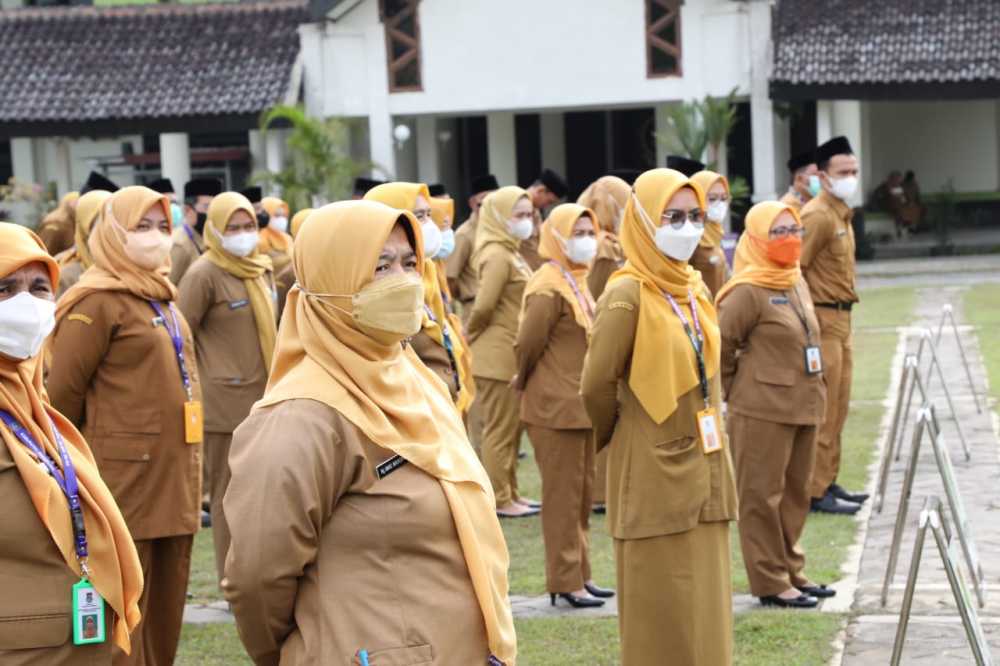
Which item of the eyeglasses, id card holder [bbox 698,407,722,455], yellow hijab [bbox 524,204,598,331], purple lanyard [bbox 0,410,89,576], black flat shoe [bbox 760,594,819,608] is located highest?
the eyeglasses

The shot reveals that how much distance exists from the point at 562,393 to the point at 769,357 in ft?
3.74

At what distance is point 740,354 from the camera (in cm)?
843

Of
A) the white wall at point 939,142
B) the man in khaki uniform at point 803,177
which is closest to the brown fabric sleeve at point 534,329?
the man in khaki uniform at point 803,177

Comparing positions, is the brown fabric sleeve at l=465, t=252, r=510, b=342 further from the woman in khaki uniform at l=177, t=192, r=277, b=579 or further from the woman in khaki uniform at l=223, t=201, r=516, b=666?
the woman in khaki uniform at l=223, t=201, r=516, b=666

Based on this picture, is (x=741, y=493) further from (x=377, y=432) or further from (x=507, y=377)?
(x=377, y=432)

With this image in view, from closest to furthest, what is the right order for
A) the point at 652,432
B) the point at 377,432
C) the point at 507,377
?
the point at 377,432 → the point at 652,432 → the point at 507,377

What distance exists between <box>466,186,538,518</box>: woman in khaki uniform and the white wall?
81.5ft

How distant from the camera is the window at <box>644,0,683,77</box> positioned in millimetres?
28812

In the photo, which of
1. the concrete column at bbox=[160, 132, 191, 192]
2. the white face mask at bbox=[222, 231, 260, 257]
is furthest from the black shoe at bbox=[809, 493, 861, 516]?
the concrete column at bbox=[160, 132, 191, 192]

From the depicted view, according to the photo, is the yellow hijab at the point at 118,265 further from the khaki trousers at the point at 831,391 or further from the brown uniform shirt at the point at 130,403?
the khaki trousers at the point at 831,391

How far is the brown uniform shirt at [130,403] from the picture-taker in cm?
650

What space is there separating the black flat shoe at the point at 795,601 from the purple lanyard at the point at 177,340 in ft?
10.5

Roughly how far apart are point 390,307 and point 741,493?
4.61m

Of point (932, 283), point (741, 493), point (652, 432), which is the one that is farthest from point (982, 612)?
point (932, 283)
